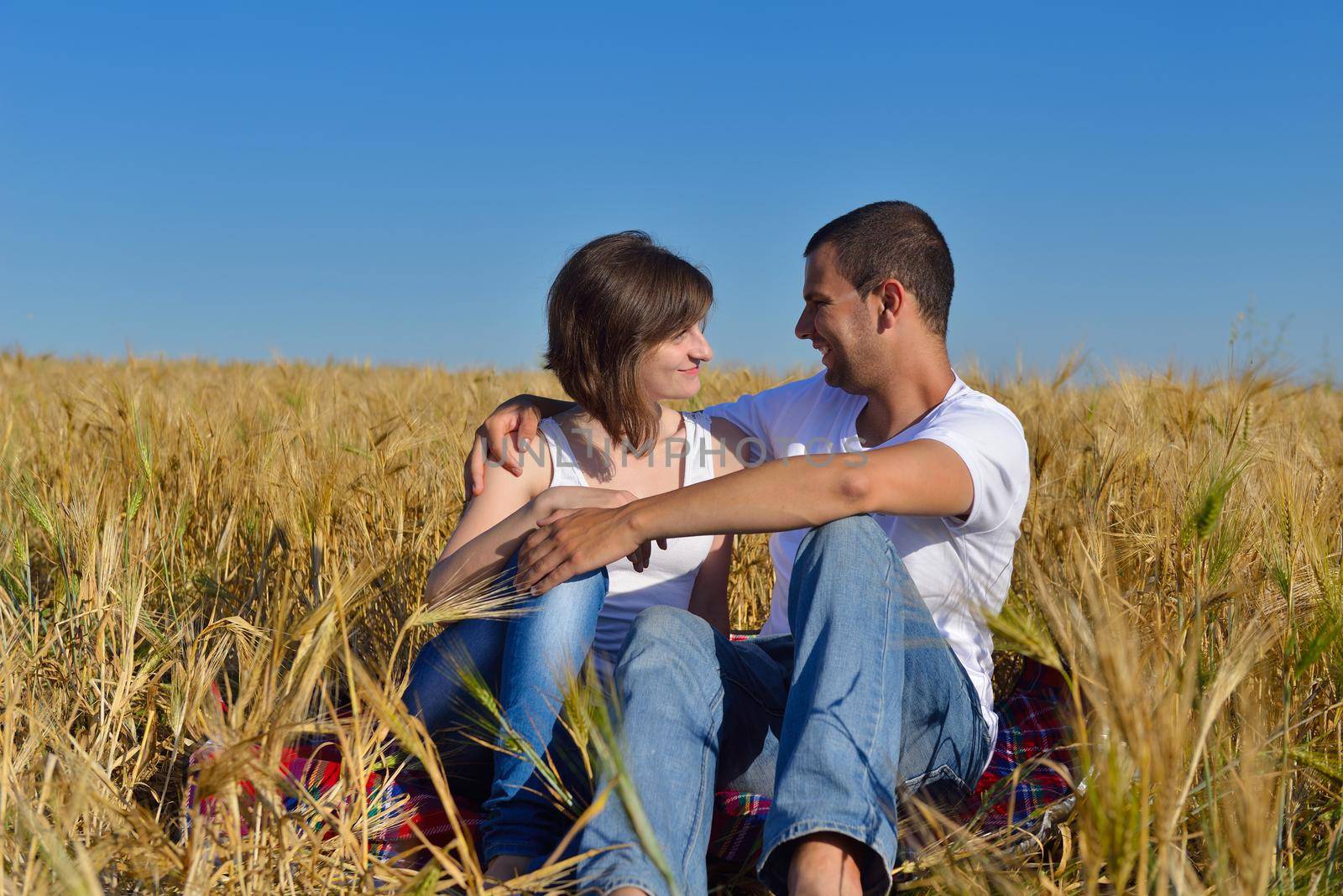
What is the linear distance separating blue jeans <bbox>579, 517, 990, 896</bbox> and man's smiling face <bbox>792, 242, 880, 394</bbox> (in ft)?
1.82

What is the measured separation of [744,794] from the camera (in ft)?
5.66

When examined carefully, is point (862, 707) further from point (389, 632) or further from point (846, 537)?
point (389, 632)

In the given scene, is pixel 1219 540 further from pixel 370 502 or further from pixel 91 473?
pixel 91 473

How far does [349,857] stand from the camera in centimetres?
138

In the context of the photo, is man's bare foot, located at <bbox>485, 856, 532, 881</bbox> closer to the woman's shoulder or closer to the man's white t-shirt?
the man's white t-shirt

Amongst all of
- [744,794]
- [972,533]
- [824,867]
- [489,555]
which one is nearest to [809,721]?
[824,867]

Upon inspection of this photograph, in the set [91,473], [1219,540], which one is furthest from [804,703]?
[91,473]

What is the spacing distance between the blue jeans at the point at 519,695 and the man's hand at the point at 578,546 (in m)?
0.03

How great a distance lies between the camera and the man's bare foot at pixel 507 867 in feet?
4.69

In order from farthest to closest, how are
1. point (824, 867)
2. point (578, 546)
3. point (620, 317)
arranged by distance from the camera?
point (620, 317) → point (578, 546) → point (824, 867)

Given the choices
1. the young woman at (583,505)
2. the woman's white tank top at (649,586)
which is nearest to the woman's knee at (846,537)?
the young woman at (583,505)

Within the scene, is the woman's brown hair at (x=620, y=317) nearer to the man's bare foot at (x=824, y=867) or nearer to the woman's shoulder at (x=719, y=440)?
the woman's shoulder at (x=719, y=440)

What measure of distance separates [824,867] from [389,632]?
4.58 ft

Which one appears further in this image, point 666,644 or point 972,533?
point 972,533
